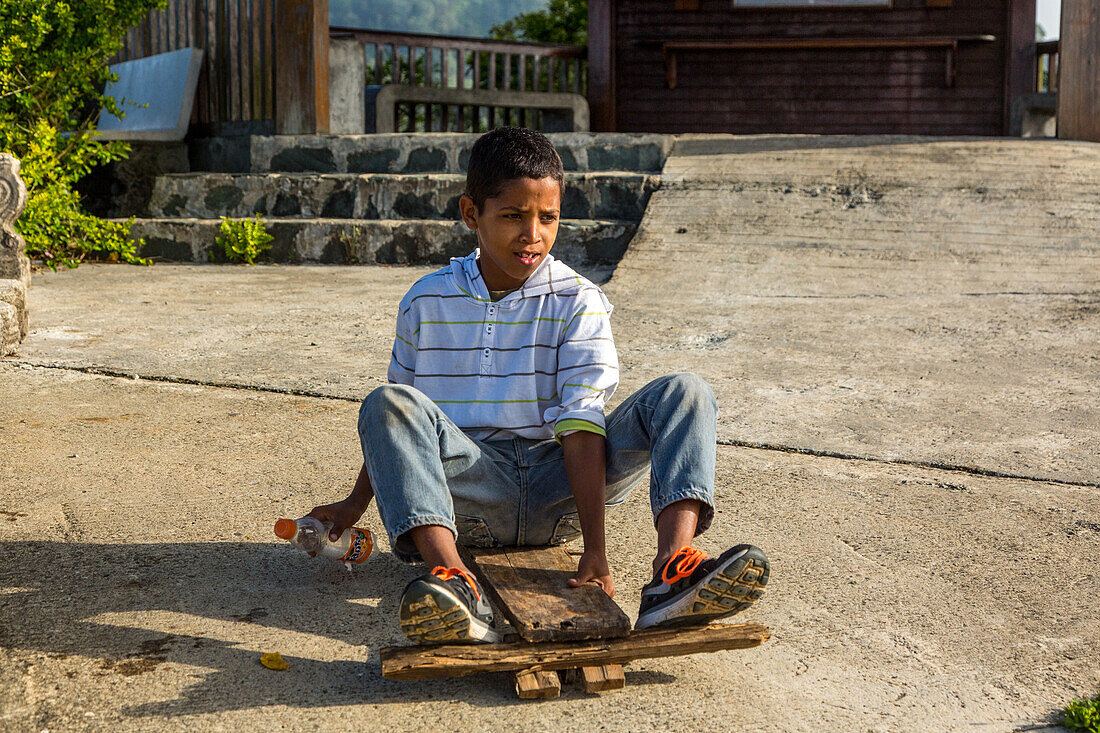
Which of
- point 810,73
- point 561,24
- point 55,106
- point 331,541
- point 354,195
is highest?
point 561,24

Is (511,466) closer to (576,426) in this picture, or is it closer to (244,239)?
(576,426)

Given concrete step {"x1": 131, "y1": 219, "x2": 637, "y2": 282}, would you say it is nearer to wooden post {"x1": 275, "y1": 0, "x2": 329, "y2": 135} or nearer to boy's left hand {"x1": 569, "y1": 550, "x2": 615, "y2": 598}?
wooden post {"x1": 275, "y1": 0, "x2": 329, "y2": 135}

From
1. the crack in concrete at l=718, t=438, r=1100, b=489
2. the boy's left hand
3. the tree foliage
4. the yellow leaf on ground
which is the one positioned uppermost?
the tree foliage

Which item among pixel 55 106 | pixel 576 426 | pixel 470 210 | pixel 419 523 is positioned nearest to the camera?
pixel 419 523

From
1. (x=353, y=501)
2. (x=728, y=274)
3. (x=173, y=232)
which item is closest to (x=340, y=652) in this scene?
(x=353, y=501)

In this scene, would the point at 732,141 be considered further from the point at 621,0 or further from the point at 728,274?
the point at 621,0

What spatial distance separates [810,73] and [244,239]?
6608 mm

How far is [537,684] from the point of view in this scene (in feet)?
5.15

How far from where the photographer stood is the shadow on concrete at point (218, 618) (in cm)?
161

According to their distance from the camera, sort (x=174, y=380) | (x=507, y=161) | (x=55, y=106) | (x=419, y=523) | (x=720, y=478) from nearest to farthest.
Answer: (x=419, y=523) < (x=507, y=161) < (x=720, y=478) < (x=174, y=380) < (x=55, y=106)

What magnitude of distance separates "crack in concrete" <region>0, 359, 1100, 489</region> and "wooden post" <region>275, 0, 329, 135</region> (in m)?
4.07

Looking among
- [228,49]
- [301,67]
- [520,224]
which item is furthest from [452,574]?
[228,49]

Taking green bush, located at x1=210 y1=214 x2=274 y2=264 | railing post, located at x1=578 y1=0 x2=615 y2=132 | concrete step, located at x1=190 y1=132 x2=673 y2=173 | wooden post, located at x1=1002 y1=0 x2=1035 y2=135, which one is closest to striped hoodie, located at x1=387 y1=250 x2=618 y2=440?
green bush, located at x1=210 y1=214 x2=274 y2=264

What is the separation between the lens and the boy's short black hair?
6.42 feet
